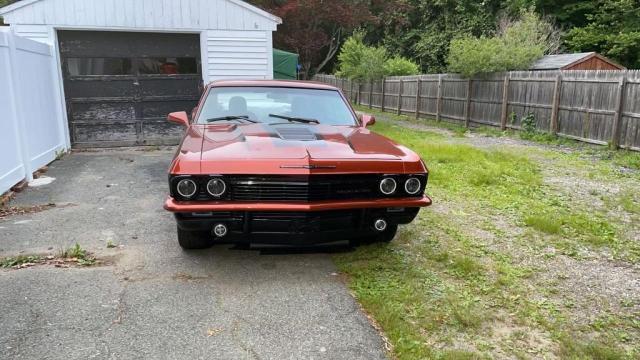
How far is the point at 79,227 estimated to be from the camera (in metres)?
5.02

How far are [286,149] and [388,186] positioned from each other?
81 cm

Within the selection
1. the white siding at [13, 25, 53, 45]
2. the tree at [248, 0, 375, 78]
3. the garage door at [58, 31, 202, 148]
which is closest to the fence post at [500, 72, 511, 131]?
the tree at [248, 0, 375, 78]

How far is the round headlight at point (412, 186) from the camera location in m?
3.72

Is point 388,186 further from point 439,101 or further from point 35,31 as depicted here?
point 439,101

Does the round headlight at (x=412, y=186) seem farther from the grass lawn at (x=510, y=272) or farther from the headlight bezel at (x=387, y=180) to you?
the grass lawn at (x=510, y=272)

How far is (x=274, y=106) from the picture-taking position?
16.2ft

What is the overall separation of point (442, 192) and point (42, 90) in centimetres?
702

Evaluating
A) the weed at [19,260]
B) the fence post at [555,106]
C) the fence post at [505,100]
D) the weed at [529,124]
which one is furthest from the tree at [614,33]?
the weed at [19,260]

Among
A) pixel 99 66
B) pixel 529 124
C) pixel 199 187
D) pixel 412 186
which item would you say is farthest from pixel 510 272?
pixel 529 124

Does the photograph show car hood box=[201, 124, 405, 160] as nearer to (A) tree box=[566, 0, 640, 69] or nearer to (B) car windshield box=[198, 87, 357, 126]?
(B) car windshield box=[198, 87, 357, 126]

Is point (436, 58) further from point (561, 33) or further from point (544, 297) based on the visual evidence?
point (544, 297)

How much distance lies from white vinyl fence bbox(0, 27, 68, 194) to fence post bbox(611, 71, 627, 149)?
438 inches

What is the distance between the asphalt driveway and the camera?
2859 millimetres

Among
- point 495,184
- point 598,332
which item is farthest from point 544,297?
point 495,184
